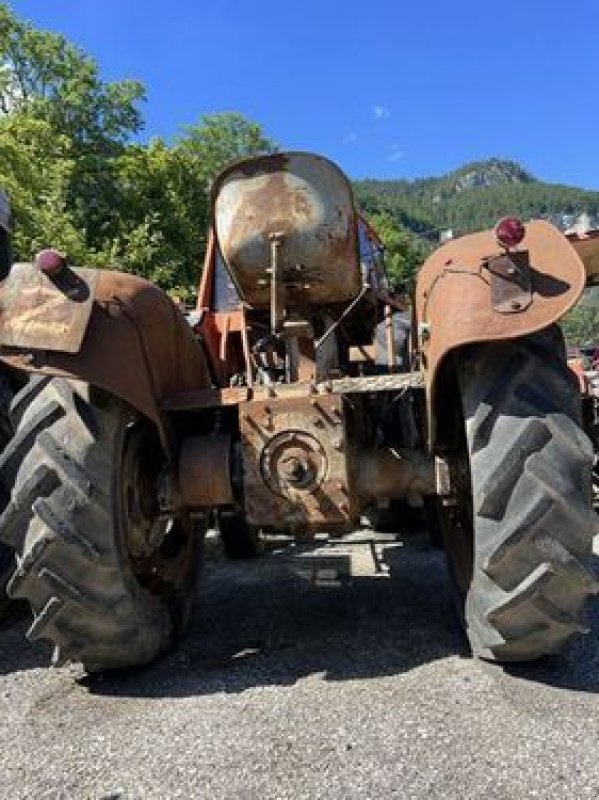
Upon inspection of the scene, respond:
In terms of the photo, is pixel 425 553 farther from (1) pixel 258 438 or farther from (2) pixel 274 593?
(1) pixel 258 438

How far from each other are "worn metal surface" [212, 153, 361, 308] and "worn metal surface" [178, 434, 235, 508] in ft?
2.75

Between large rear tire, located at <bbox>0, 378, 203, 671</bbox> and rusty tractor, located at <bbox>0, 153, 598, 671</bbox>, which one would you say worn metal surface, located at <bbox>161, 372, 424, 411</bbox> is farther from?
large rear tire, located at <bbox>0, 378, 203, 671</bbox>

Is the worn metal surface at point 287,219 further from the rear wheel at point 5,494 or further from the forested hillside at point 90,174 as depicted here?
the forested hillside at point 90,174

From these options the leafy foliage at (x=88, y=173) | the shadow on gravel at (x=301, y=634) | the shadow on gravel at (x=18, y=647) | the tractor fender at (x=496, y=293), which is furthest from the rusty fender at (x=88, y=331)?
the leafy foliage at (x=88, y=173)

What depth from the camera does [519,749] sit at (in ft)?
9.89

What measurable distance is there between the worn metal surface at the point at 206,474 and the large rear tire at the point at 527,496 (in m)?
1.19

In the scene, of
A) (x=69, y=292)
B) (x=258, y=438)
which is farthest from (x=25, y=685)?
(x=69, y=292)

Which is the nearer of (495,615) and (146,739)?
(146,739)

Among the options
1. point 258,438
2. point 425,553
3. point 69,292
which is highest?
point 69,292

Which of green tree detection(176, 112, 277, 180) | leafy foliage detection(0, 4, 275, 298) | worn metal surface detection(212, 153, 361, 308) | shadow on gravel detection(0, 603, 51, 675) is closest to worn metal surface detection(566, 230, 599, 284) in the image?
worn metal surface detection(212, 153, 361, 308)

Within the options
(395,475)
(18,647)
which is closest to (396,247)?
(18,647)

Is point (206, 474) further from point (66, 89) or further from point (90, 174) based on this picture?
point (66, 89)

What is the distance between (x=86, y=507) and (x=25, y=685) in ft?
3.42

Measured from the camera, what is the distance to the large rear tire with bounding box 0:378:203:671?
12.1 feet
